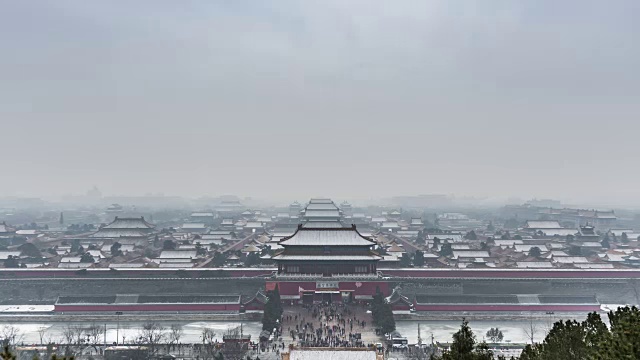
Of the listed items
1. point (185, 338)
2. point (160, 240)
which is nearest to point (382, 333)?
point (185, 338)

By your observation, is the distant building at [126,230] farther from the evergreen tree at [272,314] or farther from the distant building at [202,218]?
the distant building at [202,218]

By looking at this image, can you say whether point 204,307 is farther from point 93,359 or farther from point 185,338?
point 93,359

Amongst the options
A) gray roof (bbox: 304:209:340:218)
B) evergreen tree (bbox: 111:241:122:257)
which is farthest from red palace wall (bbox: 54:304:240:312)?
gray roof (bbox: 304:209:340:218)

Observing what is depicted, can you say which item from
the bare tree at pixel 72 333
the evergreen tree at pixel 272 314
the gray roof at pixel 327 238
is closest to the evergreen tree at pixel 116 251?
the bare tree at pixel 72 333

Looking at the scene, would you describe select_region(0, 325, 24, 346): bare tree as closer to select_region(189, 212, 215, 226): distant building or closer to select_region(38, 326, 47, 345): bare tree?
select_region(38, 326, 47, 345): bare tree

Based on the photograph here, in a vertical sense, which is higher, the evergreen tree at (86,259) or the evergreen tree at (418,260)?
the evergreen tree at (86,259)
